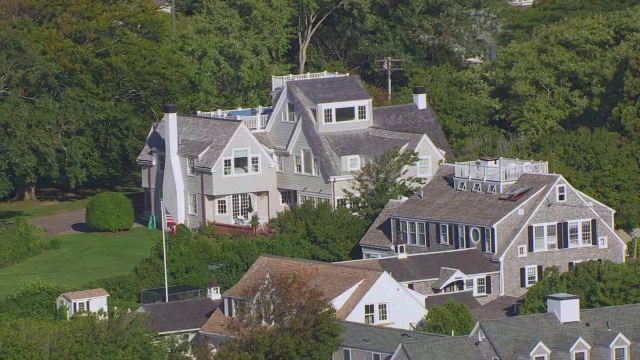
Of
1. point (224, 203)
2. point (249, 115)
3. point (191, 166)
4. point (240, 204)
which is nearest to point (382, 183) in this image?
point (240, 204)

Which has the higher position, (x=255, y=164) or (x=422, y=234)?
(x=255, y=164)

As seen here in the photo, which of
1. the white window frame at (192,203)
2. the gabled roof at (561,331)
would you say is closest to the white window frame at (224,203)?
the white window frame at (192,203)

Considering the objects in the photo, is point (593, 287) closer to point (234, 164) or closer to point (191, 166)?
point (234, 164)

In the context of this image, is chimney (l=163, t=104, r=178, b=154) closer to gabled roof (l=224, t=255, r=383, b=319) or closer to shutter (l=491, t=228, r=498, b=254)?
shutter (l=491, t=228, r=498, b=254)

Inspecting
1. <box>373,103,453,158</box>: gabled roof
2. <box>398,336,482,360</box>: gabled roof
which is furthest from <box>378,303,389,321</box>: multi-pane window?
<box>373,103,453,158</box>: gabled roof

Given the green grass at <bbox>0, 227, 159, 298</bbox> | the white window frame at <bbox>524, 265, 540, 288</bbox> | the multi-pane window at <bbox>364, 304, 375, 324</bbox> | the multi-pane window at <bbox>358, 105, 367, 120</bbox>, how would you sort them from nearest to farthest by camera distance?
the multi-pane window at <bbox>364, 304, 375, 324</bbox> < the white window frame at <bbox>524, 265, 540, 288</bbox> < the green grass at <bbox>0, 227, 159, 298</bbox> < the multi-pane window at <bbox>358, 105, 367, 120</bbox>

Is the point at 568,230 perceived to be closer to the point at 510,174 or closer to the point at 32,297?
the point at 510,174
